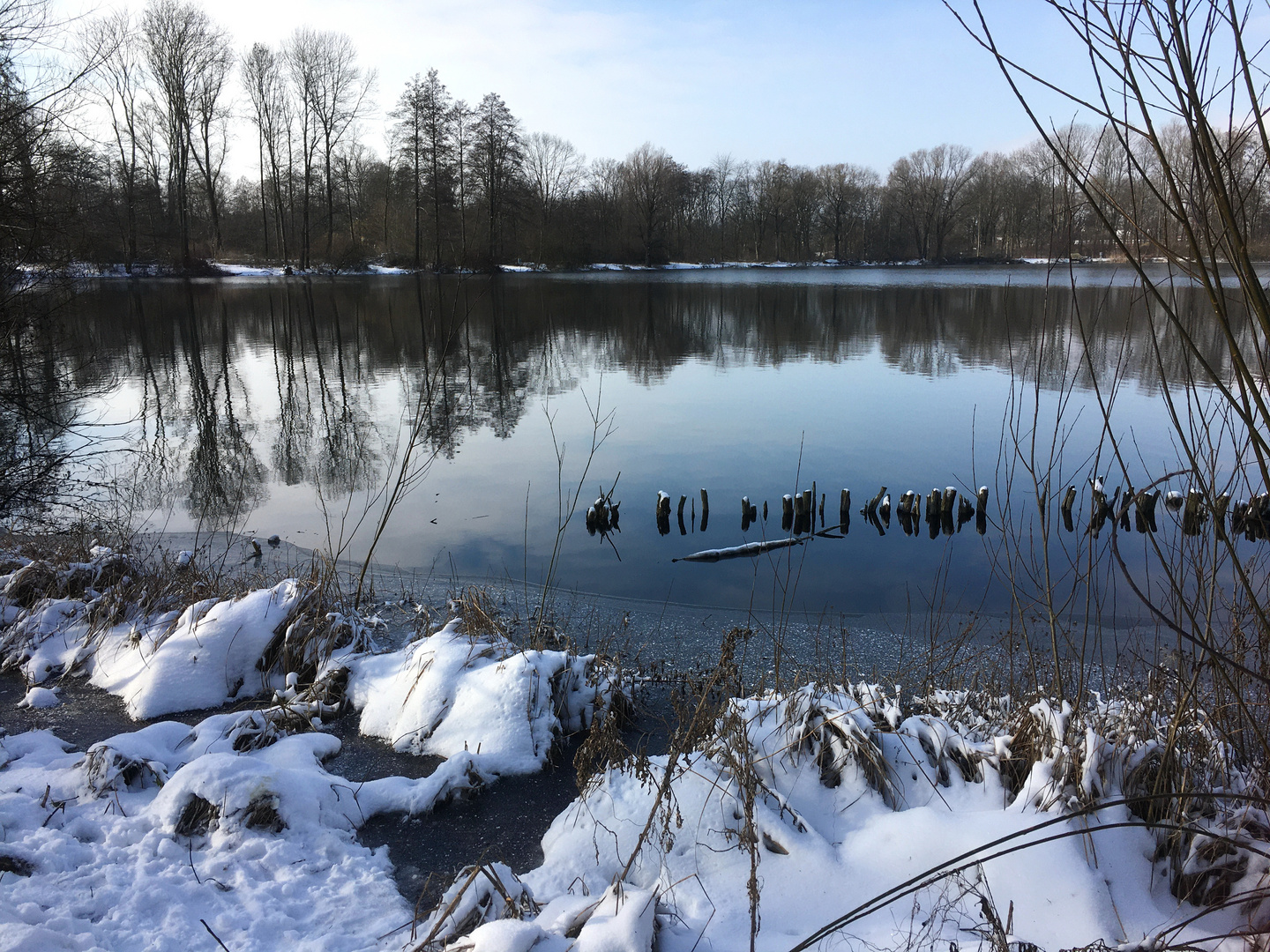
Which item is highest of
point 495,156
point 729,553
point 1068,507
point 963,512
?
point 495,156

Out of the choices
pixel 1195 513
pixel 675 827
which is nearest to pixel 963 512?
pixel 1195 513

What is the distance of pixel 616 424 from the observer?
550 inches

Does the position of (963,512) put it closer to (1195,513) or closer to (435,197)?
(1195,513)

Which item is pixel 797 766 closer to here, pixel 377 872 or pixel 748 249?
pixel 377 872

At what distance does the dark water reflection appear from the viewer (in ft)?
26.3

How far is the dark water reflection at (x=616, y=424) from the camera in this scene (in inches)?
316

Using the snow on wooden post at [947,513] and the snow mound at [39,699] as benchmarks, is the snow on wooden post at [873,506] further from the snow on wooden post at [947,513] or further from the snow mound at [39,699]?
the snow mound at [39,699]

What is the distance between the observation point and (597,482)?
10734 mm

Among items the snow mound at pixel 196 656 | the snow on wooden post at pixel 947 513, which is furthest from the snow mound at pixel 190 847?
the snow on wooden post at pixel 947 513

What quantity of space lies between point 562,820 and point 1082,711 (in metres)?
2.28

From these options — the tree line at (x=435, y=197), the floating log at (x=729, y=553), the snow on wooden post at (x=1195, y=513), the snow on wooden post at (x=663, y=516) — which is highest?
the tree line at (x=435, y=197)

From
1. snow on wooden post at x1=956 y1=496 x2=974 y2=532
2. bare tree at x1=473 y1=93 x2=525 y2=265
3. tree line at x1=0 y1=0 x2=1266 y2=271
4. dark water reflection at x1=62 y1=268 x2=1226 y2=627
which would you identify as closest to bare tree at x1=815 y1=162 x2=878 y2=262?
tree line at x1=0 y1=0 x2=1266 y2=271

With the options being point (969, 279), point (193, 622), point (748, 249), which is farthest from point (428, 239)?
point (193, 622)

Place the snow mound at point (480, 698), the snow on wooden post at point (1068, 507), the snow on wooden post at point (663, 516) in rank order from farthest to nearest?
1. the snow on wooden post at point (663, 516)
2. the snow on wooden post at point (1068, 507)
3. the snow mound at point (480, 698)
